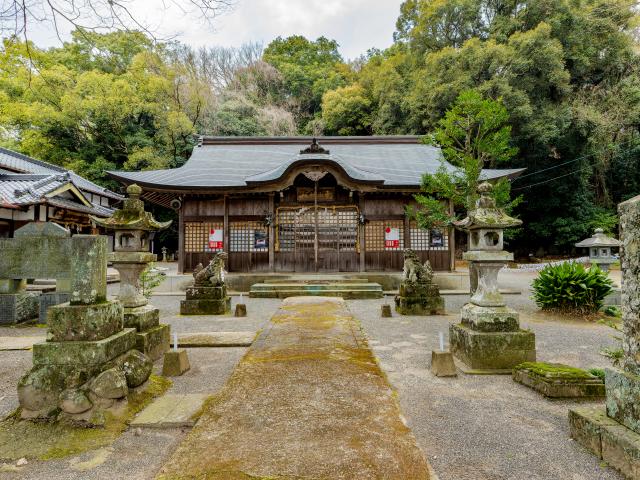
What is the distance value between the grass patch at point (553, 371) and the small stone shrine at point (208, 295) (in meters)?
6.45

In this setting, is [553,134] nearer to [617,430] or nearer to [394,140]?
[394,140]

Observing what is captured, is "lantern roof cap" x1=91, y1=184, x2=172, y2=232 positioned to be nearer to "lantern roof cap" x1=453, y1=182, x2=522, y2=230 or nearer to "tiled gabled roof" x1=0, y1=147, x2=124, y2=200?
"lantern roof cap" x1=453, y1=182, x2=522, y2=230

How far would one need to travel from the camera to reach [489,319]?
4.30 meters

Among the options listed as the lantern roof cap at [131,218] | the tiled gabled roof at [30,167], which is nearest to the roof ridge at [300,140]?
the tiled gabled roof at [30,167]

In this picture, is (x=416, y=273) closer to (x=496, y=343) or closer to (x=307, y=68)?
(x=496, y=343)

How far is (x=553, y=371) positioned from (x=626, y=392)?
146 centimetres

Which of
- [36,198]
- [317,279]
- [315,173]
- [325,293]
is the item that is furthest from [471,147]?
[36,198]

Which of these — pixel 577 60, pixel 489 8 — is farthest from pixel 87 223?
pixel 577 60

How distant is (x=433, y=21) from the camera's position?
84.7 feet

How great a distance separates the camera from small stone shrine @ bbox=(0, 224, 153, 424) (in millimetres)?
2943

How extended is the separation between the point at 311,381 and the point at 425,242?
11429 mm

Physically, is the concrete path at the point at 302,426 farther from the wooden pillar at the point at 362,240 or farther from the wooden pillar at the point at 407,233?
the wooden pillar at the point at 407,233

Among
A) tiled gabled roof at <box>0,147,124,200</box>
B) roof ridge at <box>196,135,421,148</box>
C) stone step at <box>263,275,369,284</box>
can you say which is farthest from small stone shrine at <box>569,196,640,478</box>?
tiled gabled roof at <box>0,147,124,200</box>

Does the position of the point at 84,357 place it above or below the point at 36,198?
below
